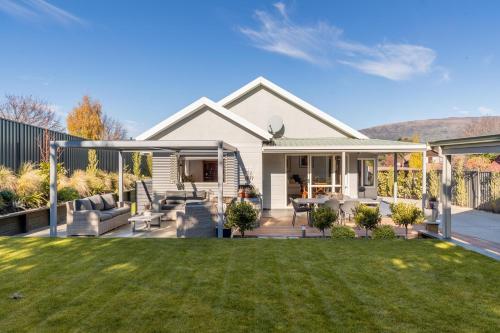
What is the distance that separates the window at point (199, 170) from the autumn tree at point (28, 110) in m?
29.8

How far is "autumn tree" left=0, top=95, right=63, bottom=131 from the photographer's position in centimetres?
3438

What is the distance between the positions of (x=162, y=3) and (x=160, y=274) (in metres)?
17.6

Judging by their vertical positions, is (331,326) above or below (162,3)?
below

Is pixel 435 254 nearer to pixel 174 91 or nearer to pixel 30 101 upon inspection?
pixel 174 91

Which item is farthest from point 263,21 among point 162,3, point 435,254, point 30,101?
point 30,101

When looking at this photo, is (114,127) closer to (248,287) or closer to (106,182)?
(106,182)

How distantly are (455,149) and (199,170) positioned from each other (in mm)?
10380

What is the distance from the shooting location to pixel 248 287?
522cm

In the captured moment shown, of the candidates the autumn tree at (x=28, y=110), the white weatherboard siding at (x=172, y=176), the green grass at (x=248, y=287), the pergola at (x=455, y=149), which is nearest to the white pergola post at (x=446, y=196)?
the pergola at (x=455, y=149)

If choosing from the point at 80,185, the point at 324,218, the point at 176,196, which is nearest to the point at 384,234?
the point at 324,218

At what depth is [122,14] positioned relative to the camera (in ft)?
63.8

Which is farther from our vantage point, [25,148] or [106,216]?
A: [25,148]

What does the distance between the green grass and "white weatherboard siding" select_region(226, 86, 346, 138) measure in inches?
382

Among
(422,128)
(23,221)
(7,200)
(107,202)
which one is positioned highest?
(422,128)
